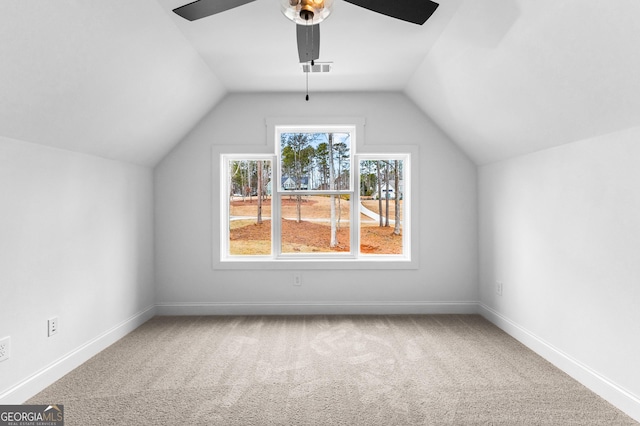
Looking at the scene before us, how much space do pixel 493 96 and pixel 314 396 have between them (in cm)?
250

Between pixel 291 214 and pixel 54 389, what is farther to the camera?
pixel 291 214

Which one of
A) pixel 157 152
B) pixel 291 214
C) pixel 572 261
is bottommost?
pixel 572 261

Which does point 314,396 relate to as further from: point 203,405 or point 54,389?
point 54,389

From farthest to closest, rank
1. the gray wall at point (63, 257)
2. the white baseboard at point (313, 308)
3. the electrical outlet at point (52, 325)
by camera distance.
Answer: the white baseboard at point (313, 308) < the electrical outlet at point (52, 325) < the gray wall at point (63, 257)

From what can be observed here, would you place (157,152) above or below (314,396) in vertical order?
above

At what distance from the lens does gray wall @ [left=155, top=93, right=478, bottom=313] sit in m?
4.03

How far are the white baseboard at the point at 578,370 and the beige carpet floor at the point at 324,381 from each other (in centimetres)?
6

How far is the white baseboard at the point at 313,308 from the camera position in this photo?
401 centimetres

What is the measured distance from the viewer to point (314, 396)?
2299 mm

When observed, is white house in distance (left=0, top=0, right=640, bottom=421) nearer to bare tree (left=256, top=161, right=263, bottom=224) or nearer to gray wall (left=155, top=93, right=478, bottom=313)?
gray wall (left=155, top=93, right=478, bottom=313)

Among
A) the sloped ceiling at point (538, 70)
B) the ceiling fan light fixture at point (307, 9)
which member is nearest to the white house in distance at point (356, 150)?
the sloped ceiling at point (538, 70)

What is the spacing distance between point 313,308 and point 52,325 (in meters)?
2.32

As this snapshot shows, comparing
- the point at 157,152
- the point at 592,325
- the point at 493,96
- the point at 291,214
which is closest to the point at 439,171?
the point at 493,96

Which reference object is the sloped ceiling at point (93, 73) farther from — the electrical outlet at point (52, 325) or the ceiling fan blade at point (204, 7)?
the electrical outlet at point (52, 325)
